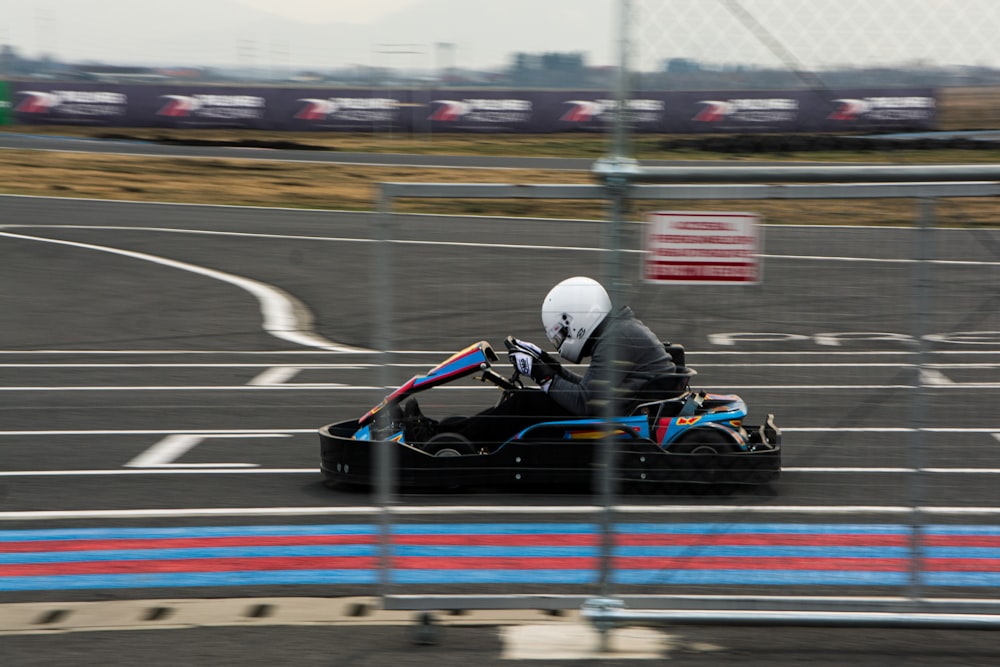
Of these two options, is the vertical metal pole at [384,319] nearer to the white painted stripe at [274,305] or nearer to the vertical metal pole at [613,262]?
the vertical metal pole at [613,262]

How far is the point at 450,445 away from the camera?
706cm

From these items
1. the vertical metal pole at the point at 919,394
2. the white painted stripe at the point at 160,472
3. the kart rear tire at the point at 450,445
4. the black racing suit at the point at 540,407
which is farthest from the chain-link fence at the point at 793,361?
the white painted stripe at the point at 160,472

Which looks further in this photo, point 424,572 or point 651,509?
point 424,572

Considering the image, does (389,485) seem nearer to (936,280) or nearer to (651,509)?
(651,509)

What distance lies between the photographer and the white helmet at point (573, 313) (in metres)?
6.31

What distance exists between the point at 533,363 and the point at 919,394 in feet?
9.02

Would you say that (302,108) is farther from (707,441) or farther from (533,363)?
(707,441)

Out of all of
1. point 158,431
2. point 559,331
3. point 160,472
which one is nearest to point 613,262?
point 559,331

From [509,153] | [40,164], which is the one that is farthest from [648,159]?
[40,164]

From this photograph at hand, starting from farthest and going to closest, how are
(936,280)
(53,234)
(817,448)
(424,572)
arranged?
(53,234), (424,572), (817,448), (936,280)

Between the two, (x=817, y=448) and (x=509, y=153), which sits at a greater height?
(x=509, y=153)

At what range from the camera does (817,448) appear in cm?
505

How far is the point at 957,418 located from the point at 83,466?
5.76 meters

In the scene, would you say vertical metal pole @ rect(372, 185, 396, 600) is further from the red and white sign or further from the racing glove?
the racing glove
